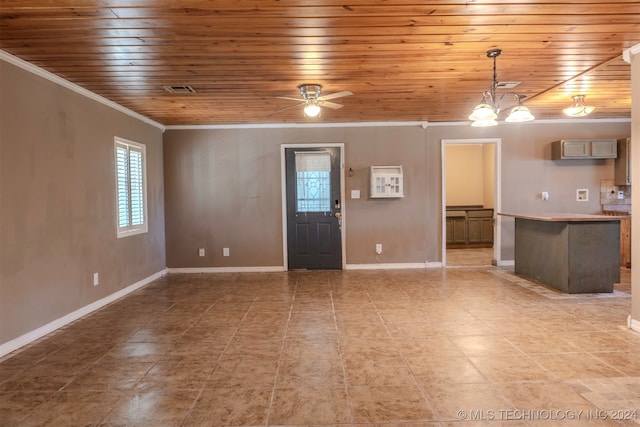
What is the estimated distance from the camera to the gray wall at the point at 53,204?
3.20 meters

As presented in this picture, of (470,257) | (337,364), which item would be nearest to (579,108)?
(470,257)

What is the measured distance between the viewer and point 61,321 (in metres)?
3.82

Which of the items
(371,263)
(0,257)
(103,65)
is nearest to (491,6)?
(103,65)

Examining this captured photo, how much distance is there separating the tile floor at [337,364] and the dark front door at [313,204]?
1820 millimetres

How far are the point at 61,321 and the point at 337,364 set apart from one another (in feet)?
9.18

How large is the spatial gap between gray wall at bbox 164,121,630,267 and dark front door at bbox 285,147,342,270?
186 millimetres

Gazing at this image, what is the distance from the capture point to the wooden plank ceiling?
259 cm

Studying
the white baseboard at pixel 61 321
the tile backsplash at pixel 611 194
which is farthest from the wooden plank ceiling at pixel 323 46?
the white baseboard at pixel 61 321

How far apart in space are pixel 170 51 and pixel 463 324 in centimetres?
351

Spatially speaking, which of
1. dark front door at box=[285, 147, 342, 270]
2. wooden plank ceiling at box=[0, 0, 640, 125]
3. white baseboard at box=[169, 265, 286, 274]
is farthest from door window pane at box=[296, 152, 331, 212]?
wooden plank ceiling at box=[0, 0, 640, 125]

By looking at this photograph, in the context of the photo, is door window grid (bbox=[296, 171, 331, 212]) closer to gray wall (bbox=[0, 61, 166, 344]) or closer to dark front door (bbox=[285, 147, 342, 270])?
dark front door (bbox=[285, 147, 342, 270])

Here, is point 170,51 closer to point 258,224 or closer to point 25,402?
point 25,402

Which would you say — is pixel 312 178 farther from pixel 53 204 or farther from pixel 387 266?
pixel 53 204

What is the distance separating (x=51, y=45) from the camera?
3.06m
